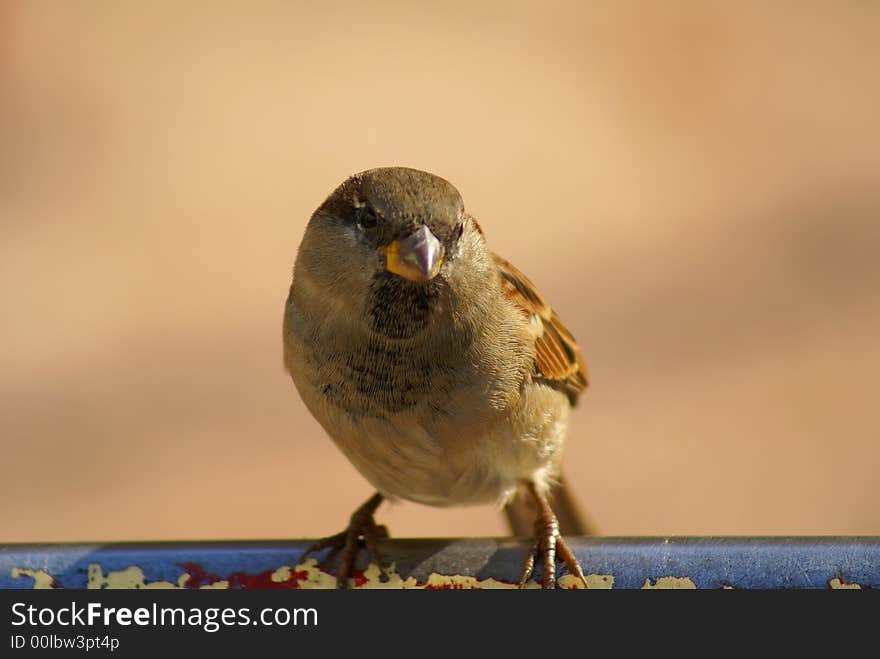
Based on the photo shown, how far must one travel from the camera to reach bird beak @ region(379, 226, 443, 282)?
7.04ft

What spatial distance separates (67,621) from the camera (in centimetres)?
200

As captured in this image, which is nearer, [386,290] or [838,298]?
[386,290]

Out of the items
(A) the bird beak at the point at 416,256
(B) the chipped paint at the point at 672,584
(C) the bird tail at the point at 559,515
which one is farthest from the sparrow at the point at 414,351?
(C) the bird tail at the point at 559,515

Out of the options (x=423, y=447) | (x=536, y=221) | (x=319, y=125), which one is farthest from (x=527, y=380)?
(x=319, y=125)

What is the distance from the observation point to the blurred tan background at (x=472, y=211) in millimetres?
5031

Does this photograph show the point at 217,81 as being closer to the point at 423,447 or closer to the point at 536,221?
the point at 536,221

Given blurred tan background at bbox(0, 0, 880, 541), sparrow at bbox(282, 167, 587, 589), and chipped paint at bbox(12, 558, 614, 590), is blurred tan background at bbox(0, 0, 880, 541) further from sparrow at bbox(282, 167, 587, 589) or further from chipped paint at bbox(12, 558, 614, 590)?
chipped paint at bbox(12, 558, 614, 590)

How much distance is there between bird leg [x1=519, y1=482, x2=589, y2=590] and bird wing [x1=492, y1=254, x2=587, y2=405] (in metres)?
0.26

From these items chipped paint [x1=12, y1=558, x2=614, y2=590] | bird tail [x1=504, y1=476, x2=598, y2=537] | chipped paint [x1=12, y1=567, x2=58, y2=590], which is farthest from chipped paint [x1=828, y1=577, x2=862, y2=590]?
chipped paint [x1=12, y1=567, x2=58, y2=590]

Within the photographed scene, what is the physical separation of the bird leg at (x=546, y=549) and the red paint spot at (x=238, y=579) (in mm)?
435

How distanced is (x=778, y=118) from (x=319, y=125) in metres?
2.54

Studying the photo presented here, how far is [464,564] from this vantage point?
216cm

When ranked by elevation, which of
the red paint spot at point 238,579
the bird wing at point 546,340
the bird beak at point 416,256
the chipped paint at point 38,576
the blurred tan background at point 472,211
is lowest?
the red paint spot at point 238,579

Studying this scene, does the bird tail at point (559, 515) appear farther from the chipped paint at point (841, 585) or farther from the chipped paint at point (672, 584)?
the chipped paint at point (841, 585)
